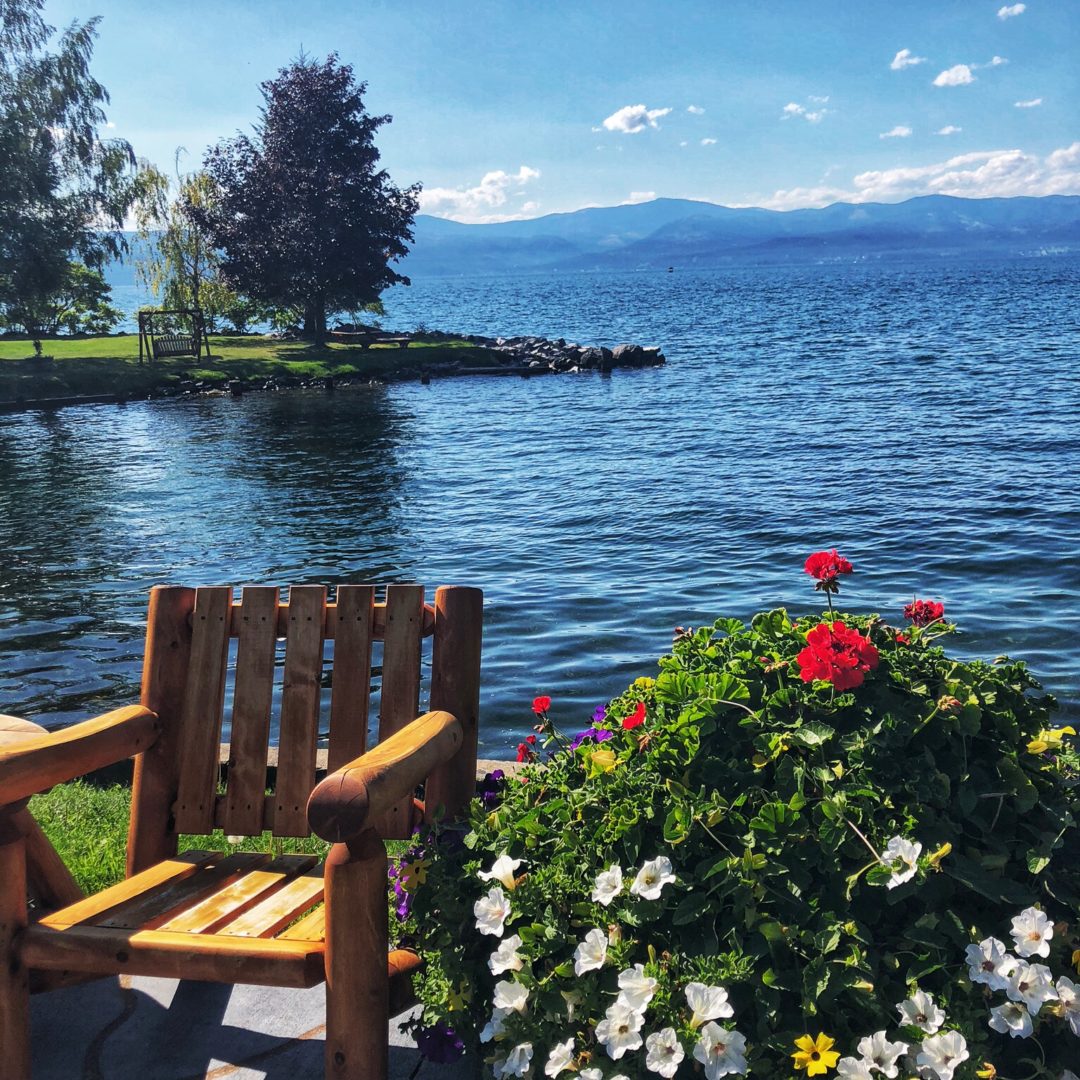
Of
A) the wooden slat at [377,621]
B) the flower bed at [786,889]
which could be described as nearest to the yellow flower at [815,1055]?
the flower bed at [786,889]

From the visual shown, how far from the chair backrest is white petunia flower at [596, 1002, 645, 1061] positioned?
1059 mm

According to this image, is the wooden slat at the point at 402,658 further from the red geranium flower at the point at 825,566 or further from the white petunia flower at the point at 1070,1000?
the white petunia flower at the point at 1070,1000

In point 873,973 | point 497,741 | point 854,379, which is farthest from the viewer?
point 854,379

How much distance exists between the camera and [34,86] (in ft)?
112

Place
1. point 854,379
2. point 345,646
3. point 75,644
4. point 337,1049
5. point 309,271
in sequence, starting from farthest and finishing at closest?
1. point 309,271
2. point 854,379
3. point 75,644
4. point 345,646
5. point 337,1049

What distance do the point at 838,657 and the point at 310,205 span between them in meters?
42.8

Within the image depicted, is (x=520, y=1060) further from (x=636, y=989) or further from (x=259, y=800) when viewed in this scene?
(x=259, y=800)

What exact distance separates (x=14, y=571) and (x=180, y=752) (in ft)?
34.6

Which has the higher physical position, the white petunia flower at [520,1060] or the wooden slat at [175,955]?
the wooden slat at [175,955]

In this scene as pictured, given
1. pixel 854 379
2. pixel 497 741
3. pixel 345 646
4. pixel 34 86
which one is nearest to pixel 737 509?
pixel 497 741

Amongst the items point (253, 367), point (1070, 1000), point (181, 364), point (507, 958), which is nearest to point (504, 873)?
point (507, 958)

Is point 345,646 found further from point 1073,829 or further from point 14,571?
A: point 14,571

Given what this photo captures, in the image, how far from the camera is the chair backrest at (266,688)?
3371mm

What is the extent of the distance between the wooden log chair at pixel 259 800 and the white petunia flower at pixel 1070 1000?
1.51 m
